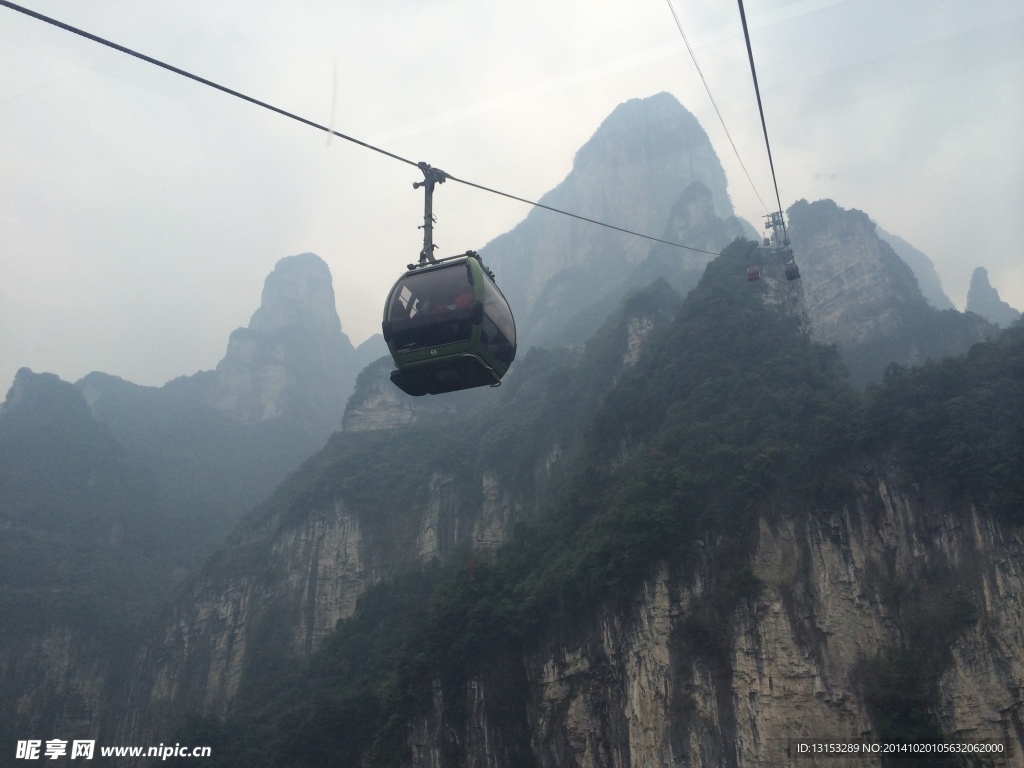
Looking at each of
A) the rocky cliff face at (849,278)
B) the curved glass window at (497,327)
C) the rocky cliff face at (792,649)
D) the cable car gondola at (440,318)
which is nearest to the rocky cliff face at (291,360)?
the rocky cliff face at (849,278)

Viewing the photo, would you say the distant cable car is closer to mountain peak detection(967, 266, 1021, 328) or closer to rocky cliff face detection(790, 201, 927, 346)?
rocky cliff face detection(790, 201, 927, 346)

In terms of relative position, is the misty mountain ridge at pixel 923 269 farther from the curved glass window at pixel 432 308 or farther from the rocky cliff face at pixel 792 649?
the curved glass window at pixel 432 308

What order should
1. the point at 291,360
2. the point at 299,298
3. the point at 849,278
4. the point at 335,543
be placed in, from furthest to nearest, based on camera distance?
the point at 299,298, the point at 291,360, the point at 849,278, the point at 335,543

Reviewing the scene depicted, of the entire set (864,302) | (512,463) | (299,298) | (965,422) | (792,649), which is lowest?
(792,649)

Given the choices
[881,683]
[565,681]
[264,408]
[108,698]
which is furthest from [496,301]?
[264,408]

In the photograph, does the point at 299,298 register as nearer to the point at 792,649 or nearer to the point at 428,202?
the point at 792,649

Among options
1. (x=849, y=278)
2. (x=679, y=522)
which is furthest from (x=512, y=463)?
(x=849, y=278)
